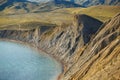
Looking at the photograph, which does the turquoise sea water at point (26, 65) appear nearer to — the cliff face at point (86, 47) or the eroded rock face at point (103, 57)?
the cliff face at point (86, 47)

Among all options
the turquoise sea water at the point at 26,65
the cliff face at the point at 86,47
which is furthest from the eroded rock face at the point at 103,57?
the turquoise sea water at the point at 26,65

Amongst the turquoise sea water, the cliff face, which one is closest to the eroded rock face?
the cliff face

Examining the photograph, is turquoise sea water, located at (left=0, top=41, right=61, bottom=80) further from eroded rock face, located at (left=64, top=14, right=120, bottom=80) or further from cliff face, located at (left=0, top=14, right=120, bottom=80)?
eroded rock face, located at (left=64, top=14, right=120, bottom=80)

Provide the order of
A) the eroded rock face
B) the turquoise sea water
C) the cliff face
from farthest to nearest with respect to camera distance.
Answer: the turquoise sea water
the cliff face
the eroded rock face

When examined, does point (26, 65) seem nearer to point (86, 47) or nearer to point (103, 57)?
point (86, 47)

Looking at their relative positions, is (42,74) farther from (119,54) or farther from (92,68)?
(119,54)

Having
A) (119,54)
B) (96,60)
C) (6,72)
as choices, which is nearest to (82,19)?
(6,72)
